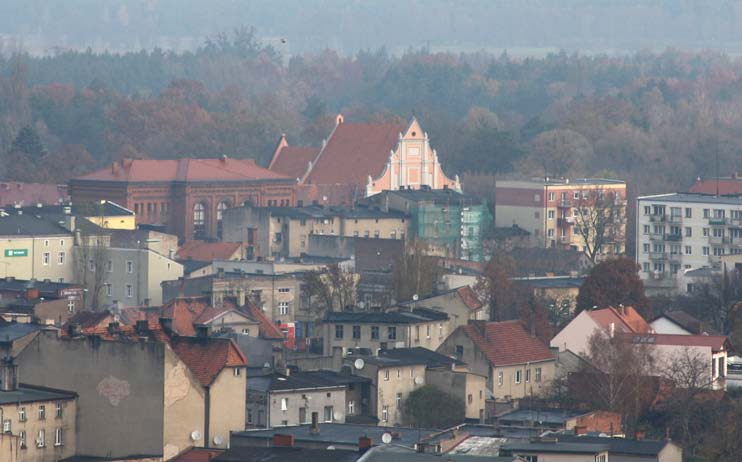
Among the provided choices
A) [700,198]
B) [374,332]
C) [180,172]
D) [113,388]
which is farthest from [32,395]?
[180,172]

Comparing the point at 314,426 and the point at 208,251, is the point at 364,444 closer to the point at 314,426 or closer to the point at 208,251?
the point at 314,426

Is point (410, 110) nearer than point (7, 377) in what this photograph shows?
No

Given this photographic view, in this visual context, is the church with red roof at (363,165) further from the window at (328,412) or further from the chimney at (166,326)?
the window at (328,412)

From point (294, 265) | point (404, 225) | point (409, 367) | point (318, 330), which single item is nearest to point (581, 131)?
point (404, 225)

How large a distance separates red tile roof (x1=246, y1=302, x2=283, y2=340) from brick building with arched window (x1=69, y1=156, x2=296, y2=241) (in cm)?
2604

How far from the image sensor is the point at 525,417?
36.8 meters

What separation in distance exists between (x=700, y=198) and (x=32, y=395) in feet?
124

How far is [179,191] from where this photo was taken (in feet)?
251

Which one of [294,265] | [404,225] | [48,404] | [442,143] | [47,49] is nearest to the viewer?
[48,404]

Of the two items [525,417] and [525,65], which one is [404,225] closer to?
[525,417]

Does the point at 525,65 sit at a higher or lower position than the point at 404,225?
higher

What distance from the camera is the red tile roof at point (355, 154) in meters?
85.4

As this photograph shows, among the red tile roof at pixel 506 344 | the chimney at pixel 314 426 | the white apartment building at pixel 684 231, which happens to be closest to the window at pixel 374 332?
the red tile roof at pixel 506 344

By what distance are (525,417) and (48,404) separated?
282 inches
